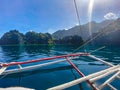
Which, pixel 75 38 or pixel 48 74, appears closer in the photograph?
pixel 48 74

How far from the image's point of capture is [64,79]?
1429 centimetres

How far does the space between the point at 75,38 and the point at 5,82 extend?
150 meters

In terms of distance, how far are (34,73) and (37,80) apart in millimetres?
2047

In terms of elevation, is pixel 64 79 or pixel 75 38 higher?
pixel 75 38

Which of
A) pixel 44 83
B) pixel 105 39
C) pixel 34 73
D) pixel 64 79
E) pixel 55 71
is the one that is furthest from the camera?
pixel 105 39

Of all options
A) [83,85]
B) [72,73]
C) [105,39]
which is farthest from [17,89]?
[105,39]

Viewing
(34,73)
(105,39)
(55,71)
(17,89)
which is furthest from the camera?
(105,39)

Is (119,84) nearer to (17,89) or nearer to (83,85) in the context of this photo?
(83,85)

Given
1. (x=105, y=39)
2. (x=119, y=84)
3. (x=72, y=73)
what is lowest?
(x=119, y=84)

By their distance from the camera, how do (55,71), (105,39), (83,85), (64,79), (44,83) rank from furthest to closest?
(105,39) < (55,71) < (64,79) < (44,83) < (83,85)

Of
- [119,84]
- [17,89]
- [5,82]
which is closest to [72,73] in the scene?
[119,84]

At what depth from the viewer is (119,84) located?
12633mm

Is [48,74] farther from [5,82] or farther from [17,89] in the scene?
[17,89]

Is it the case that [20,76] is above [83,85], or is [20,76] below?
above
